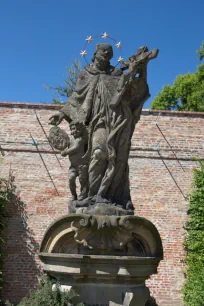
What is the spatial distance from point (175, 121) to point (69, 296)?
848 cm

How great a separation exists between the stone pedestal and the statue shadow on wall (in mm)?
6830

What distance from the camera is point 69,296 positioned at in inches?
154

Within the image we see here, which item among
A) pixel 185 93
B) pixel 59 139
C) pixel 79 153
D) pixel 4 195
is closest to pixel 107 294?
pixel 79 153

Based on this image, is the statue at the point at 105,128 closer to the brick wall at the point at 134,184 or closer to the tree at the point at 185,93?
the brick wall at the point at 134,184

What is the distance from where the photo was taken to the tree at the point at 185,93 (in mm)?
19344

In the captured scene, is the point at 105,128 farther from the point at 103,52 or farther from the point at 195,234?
the point at 195,234

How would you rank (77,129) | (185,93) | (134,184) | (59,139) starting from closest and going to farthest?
(77,129)
(59,139)
(134,184)
(185,93)

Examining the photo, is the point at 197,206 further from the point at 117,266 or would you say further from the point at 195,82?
the point at 195,82

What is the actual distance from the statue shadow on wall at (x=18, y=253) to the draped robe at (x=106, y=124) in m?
6.79

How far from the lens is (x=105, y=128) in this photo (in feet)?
14.8

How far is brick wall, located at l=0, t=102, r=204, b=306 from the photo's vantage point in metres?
10.8

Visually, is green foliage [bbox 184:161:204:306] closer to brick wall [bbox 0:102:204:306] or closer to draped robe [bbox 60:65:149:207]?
Answer: brick wall [bbox 0:102:204:306]

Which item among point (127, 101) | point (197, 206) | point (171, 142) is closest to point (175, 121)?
point (171, 142)

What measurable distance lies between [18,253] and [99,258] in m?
7.28
